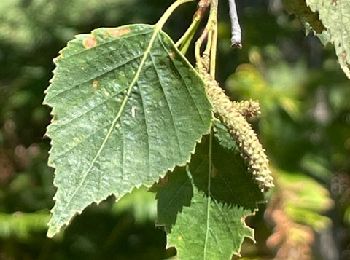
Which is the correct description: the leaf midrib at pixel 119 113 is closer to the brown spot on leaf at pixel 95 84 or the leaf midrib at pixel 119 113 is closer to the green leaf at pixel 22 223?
the brown spot on leaf at pixel 95 84

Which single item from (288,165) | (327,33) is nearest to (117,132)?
(327,33)

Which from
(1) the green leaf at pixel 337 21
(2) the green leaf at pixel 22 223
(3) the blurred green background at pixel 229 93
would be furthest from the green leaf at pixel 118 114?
(2) the green leaf at pixel 22 223

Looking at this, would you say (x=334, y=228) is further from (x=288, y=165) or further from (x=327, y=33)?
(x=327, y=33)

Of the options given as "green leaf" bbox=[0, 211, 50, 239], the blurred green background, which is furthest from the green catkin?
"green leaf" bbox=[0, 211, 50, 239]

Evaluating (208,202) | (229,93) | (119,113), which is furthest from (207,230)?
(229,93)

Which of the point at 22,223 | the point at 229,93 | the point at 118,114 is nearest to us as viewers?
the point at 118,114

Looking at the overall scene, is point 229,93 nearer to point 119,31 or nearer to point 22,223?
point 22,223

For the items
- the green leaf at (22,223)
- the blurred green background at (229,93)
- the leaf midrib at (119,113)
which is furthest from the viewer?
the green leaf at (22,223)
